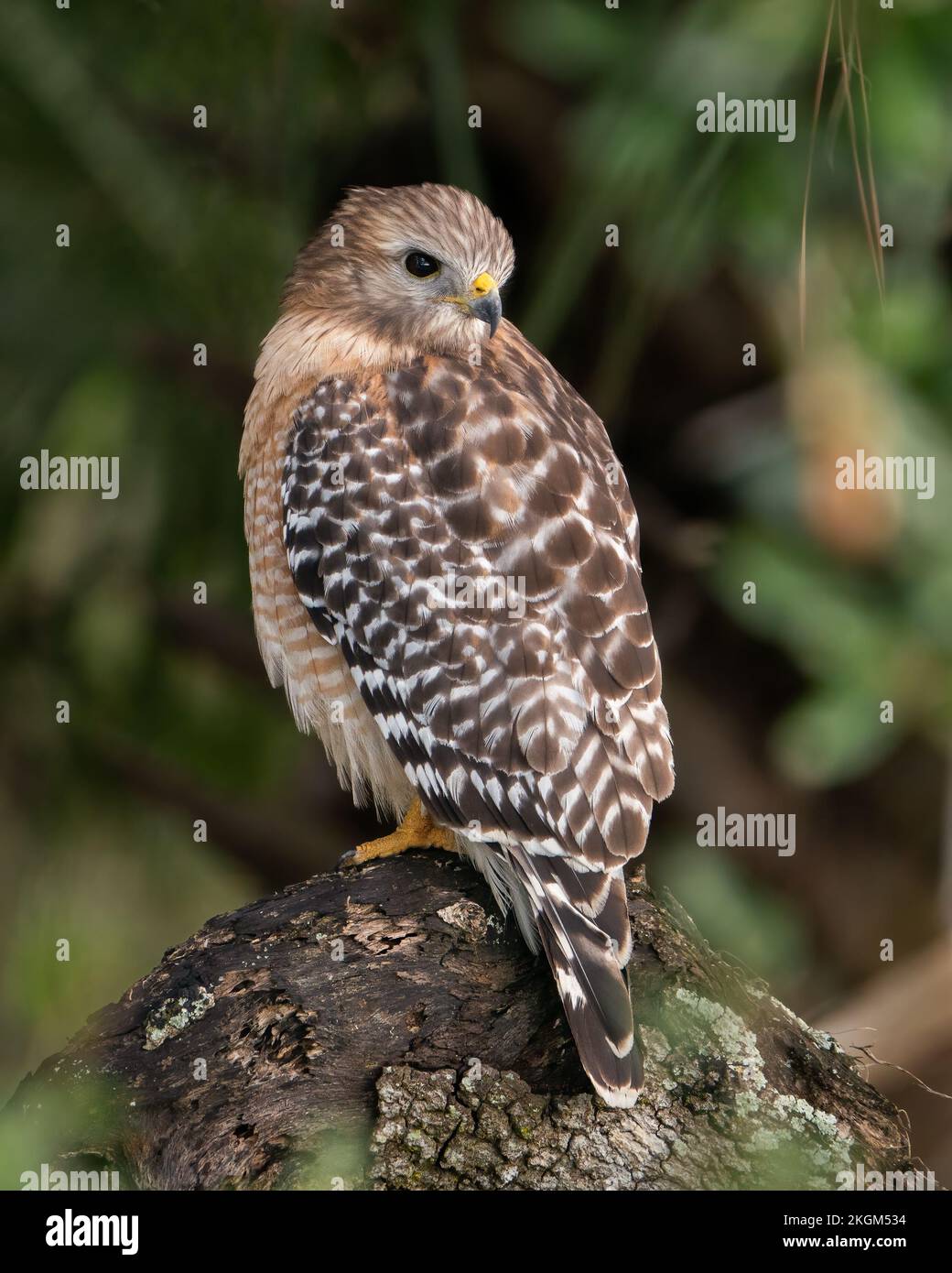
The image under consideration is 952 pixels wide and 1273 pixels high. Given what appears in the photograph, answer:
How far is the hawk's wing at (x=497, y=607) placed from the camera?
3.47m

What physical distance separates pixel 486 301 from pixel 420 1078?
1944 millimetres

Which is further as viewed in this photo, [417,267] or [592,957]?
[417,267]

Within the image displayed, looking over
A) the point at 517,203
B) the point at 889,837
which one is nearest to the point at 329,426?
the point at 517,203

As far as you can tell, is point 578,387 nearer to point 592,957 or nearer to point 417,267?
point 417,267

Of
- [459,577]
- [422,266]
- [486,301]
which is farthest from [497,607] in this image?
[422,266]

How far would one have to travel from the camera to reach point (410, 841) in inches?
152

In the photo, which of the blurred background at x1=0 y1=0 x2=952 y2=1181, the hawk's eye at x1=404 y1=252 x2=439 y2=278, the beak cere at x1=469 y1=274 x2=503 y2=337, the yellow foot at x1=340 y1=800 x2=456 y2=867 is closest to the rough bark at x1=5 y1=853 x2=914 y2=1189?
the yellow foot at x1=340 y1=800 x2=456 y2=867

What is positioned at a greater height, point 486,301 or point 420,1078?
point 486,301

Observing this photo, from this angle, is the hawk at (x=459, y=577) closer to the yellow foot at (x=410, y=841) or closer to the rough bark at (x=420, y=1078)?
the yellow foot at (x=410, y=841)

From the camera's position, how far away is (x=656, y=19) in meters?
4.29

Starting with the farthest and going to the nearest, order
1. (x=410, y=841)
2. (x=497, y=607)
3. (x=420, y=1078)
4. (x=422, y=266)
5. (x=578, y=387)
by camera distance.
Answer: (x=578, y=387), (x=422, y=266), (x=410, y=841), (x=497, y=607), (x=420, y=1078)

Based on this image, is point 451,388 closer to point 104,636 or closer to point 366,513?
point 366,513
